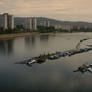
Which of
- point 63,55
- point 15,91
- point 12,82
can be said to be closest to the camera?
point 15,91

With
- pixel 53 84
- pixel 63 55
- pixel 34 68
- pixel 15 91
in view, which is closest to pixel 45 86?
pixel 53 84

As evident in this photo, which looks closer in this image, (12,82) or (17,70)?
(12,82)

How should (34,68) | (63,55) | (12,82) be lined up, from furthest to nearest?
1. (63,55)
2. (34,68)
3. (12,82)

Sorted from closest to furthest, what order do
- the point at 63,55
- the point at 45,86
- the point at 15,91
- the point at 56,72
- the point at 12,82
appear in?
the point at 15,91 → the point at 45,86 → the point at 12,82 → the point at 56,72 → the point at 63,55

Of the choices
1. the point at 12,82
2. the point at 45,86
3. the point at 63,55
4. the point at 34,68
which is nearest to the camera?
the point at 45,86

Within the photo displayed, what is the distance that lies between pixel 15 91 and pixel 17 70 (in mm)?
1427

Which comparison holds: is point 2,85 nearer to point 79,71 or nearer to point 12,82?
point 12,82

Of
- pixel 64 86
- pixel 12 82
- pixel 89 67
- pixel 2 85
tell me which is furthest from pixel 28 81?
pixel 89 67

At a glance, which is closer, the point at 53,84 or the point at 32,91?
the point at 32,91

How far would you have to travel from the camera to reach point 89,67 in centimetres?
495

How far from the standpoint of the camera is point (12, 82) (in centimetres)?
376

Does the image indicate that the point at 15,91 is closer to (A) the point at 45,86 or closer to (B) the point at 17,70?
(A) the point at 45,86

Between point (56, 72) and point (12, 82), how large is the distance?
151cm

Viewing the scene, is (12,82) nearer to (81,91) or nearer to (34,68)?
(34,68)
